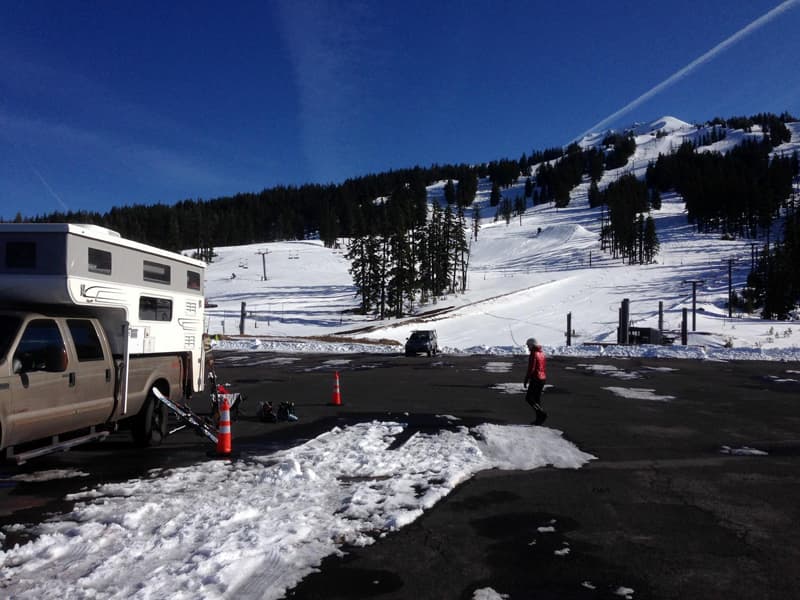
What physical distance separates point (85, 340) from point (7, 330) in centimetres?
120

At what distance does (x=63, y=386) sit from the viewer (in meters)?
7.09

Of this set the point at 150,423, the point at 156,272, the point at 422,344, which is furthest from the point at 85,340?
the point at 422,344

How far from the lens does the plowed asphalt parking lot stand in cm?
451

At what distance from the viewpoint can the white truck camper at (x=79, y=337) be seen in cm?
659

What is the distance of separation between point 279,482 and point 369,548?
221 cm

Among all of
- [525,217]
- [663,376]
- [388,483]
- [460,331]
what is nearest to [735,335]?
[460,331]

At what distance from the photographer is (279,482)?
23.0 ft

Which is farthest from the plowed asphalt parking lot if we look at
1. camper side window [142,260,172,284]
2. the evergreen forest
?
the evergreen forest

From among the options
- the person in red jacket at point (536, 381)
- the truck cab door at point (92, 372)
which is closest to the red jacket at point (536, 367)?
the person in red jacket at point (536, 381)

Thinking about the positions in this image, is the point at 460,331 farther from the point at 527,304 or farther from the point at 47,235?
the point at 47,235

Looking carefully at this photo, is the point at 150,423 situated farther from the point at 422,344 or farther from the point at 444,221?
the point at 444,221

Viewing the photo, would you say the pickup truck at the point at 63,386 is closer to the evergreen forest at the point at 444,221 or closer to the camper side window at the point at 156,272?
the camper side window at the point at 156,272

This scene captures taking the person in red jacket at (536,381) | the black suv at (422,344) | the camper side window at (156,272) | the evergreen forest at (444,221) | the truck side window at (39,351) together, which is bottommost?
the black suv at (422,344)

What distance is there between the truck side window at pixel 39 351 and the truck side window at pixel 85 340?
0.47 m
